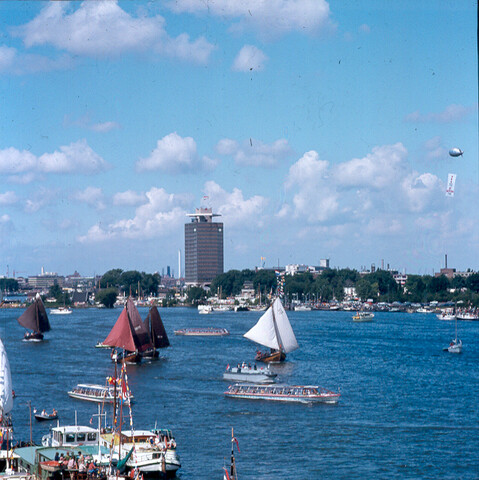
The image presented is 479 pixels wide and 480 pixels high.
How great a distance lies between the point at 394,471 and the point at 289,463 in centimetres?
419

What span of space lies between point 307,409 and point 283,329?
22.6 metres

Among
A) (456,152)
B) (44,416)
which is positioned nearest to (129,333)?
(44,416)

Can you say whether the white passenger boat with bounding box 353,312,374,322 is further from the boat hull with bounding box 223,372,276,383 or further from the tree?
the boat hull with bounding box 223,372,276,383

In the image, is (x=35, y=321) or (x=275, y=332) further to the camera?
(x=35, y=321)

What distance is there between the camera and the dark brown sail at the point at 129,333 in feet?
222

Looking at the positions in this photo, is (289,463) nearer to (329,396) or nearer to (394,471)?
(394,471)

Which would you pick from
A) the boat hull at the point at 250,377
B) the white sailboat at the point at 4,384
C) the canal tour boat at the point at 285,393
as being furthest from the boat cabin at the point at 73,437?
the boat hull at the point at 250,377

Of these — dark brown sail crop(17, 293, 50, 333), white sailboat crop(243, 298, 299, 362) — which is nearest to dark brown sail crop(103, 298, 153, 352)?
white sailboat crop(243, 298, 299, 362)

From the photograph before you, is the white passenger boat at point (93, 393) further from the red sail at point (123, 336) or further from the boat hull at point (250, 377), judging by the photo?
the red sail at point (123, 336)

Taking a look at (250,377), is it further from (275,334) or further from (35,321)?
(35,321)

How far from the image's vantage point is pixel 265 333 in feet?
223

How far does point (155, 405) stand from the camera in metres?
→ 46.1

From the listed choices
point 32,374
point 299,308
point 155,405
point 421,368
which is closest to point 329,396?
point 155,405

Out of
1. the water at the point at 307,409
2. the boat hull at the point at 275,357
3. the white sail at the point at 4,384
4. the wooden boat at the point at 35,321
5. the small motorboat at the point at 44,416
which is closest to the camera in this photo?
the white sail at the point at 4,384
